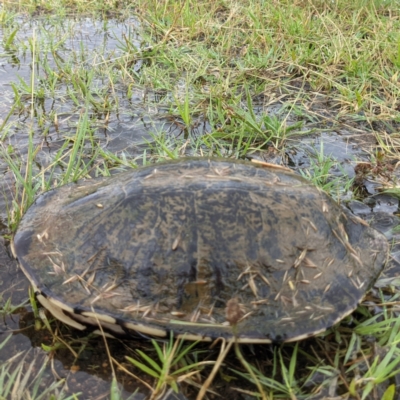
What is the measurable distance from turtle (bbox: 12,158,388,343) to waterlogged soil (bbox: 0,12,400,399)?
0.53ft

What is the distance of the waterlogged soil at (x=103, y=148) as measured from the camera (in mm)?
1950

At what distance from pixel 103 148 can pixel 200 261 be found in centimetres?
176

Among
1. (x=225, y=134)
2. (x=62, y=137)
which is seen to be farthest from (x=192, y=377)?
(x=62, y=137)

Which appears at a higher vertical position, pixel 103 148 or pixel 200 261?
pixel 200 261

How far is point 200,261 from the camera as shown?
196 centimetres

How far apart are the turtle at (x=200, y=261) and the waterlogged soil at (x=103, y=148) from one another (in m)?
0.16

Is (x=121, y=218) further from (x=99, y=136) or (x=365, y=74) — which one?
(x=365, y=74)

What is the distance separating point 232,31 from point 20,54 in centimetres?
230

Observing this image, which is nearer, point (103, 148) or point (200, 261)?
point (200, 261)

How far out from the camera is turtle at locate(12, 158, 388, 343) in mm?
1907

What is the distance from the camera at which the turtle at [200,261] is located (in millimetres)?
1907

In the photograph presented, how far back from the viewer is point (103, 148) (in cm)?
342

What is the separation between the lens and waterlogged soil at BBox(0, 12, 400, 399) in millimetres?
1950

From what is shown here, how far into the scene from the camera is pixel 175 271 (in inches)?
77.0
